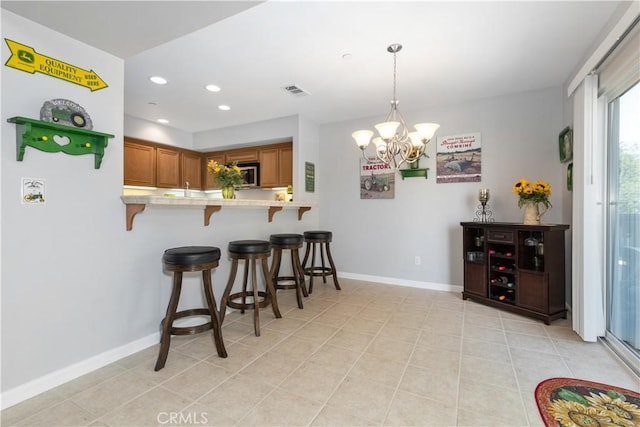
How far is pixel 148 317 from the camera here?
2.24 metres

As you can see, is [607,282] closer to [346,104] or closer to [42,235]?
[346,104]

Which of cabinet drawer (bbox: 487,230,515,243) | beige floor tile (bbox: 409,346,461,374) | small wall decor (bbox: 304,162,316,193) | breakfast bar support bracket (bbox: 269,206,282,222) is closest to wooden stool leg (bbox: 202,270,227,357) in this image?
beige floor tile (bbox: 409,346,461,374)

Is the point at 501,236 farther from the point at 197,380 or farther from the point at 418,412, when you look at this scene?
the point at 197,380

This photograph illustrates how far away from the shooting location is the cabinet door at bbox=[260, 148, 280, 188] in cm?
470

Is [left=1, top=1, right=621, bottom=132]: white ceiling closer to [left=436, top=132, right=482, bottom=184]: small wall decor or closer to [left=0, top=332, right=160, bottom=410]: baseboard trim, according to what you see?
[left=436, top=132, right=482, bottom=184]: small wall decor

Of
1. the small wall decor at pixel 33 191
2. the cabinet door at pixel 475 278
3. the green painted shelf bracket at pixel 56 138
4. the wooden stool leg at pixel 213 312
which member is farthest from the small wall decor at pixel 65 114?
the cabinet door at pixel 475 278

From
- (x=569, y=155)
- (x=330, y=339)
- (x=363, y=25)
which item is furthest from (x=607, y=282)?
(x=363, y=25)

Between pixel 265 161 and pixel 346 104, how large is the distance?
1.72 meters

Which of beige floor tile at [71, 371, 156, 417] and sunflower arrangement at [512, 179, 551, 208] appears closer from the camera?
beige floor tile at [71, 371, 156, 417]

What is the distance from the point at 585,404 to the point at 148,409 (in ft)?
7.85

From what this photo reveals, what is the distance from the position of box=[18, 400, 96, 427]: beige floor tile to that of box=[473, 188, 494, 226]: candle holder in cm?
382

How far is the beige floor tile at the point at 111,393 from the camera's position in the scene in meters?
1.56

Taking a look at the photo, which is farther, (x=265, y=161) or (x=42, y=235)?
(x=265, y=161)

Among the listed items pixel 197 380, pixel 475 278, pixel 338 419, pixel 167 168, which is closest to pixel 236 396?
pixel 197 380
